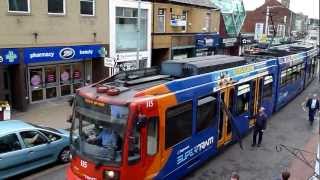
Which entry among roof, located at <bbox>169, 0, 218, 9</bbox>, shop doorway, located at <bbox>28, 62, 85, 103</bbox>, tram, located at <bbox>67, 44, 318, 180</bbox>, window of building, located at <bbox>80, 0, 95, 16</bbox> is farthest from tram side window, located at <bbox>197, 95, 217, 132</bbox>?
roof, located at <bbox>169, 0, 218, 9</bbox>

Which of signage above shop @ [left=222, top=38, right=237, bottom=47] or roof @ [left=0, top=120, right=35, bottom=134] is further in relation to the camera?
signage above shop @ [left=222, top=38, right=237, bottom=47]

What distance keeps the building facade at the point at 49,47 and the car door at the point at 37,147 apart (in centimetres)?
759

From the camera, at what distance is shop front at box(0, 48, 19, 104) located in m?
17.2

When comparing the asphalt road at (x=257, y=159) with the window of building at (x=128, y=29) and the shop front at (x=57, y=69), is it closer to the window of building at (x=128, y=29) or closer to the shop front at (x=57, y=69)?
the shop front at (x=57, y=69)

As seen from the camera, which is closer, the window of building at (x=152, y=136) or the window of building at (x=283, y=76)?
the window of building at (x=152, y=136)

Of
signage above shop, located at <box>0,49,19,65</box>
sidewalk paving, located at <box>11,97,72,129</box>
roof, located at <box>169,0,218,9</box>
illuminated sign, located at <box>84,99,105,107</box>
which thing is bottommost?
sidewalk paving, located at <box>11,97,72,129</box>

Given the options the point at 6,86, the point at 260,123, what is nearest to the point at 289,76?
the point at 260,123

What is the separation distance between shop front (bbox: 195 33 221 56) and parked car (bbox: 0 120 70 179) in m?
21.9

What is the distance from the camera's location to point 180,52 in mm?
30625

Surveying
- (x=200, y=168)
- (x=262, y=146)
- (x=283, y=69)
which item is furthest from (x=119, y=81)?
(x=283, y=69)

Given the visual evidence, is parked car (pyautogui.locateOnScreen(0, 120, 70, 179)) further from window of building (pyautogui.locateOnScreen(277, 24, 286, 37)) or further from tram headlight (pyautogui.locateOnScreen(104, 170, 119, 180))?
window of building (pyautogui.locateOnScreen(277, 24, 286, 37))

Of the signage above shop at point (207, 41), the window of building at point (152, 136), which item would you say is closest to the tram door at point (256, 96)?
the window of building at point (152, 136)

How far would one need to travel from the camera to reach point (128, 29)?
24.7 metres

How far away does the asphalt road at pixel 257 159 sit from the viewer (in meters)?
11.2
